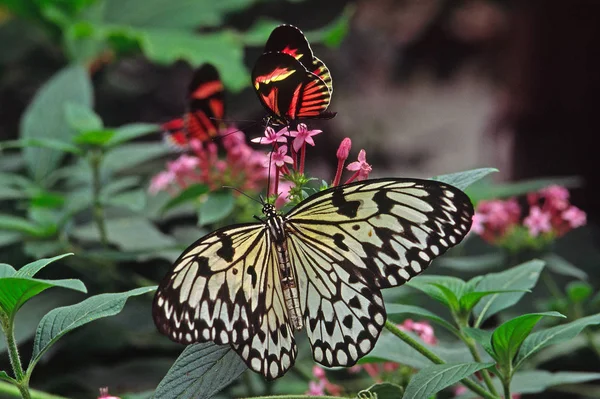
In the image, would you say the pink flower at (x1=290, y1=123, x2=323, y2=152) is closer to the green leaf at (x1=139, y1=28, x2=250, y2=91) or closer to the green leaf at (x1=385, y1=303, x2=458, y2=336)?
the green leaf at (x1=385, y1=303, x2=458, y2=336)

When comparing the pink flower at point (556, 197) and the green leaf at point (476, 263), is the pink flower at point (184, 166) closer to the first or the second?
the green leaf at point (476, 263)

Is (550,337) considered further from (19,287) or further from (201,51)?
(201,51)

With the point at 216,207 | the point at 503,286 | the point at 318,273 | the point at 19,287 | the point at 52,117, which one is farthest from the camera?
the point at 52,117

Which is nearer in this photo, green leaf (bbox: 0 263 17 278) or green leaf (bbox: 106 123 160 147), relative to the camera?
green leaf (bbox: 0 263 17 278)

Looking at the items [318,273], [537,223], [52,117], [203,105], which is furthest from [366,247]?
[52,117]

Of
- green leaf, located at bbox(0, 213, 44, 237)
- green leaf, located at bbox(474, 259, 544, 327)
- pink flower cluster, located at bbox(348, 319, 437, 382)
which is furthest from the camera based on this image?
green leaf, located at bbox(0, 213, 44, 237)

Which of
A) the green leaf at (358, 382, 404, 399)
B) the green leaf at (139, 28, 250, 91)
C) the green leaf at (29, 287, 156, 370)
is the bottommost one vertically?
the green leaf at (358, 382, 404, 399)

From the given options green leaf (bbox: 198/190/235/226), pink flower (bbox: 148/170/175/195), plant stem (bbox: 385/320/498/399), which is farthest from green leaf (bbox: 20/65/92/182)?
plant stem (bbox: 385/320/498/399)
